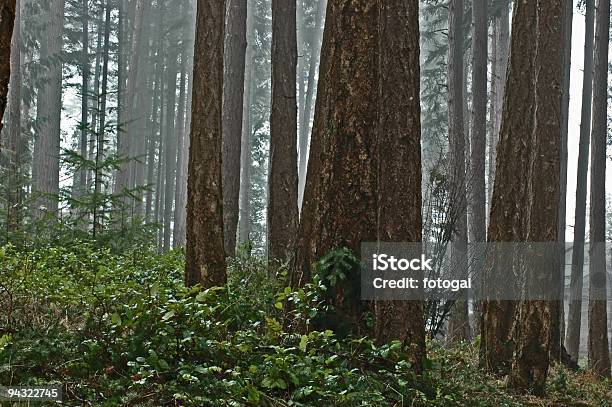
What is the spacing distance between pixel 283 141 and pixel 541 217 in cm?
598

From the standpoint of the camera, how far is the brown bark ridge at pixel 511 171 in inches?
357

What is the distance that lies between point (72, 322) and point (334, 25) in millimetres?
3791

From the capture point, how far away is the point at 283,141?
13289 mm

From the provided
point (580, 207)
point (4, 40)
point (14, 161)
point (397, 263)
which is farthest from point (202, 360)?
point (580, 207)

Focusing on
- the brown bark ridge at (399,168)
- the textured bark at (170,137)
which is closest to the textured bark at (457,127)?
the brown bark ridge at (399,168)

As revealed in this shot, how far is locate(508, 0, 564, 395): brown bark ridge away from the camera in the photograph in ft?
26.1

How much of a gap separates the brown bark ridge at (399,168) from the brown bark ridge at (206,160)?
313 centimetres

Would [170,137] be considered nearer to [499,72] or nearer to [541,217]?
[499,72]

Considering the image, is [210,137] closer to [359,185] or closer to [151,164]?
[359,185]

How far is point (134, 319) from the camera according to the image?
5.79 meters

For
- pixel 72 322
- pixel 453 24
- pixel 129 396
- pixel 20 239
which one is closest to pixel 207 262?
pixel 72 322

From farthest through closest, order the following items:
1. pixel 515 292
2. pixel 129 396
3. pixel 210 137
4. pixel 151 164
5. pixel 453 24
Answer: pixel 151 164, pixel 453 24, pixel 210 137, pixel 515 292, pixel 129 396

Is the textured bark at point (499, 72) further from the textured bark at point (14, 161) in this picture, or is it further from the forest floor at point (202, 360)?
the forest floor at point (202, 360)

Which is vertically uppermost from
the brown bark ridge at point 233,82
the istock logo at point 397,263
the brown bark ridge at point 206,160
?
the brown bark ridge at point 233,82
